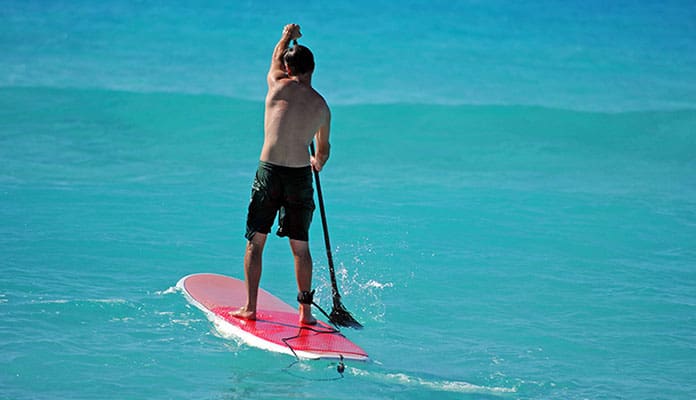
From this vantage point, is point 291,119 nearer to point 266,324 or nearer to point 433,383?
point 266,324

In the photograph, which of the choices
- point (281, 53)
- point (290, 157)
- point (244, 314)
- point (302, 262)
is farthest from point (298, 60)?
point (244, 314)

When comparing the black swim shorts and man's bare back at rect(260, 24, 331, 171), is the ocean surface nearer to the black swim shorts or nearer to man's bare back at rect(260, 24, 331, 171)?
the black swim shorts

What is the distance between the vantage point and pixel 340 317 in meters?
4.79

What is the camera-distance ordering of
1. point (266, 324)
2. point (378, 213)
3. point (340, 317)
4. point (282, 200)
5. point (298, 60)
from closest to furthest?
point (298, 60) → point (282, 200) → point (266, 324) → point (340, 317) → point (378, 213)

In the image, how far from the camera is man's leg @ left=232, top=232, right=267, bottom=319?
4547 mm

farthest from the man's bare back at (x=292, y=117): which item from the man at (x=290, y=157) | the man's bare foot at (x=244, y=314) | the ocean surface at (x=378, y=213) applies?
the ocean surface at (x=378, y=213)

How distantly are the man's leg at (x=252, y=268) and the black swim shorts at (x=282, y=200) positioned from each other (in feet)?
0.13

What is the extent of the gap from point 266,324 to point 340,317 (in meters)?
0.39

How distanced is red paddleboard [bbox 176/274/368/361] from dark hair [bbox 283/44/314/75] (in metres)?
1.24

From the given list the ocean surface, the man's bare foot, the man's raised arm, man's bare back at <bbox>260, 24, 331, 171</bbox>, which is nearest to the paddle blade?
the ocean surface

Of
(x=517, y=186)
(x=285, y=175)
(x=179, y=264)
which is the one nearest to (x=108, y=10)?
(x=517, y=186)

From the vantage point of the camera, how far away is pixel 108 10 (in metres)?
17.8

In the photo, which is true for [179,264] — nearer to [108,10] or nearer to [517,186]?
[517,186]

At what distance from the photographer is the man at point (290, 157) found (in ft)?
14.5
